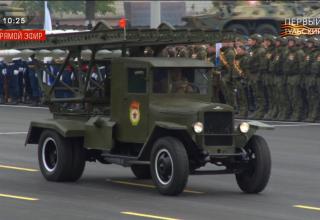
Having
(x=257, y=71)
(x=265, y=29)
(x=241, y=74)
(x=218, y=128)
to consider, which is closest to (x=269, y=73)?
(x=257, y=71)

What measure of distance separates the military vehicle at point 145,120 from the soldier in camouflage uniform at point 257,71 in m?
12.9

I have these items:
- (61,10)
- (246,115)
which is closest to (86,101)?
(246,115)

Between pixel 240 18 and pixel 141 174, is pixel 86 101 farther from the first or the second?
pixel 240 18

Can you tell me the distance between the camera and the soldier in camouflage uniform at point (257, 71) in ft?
97.2

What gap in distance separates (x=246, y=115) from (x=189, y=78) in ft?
45.9

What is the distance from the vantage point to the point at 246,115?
29875 millimetres

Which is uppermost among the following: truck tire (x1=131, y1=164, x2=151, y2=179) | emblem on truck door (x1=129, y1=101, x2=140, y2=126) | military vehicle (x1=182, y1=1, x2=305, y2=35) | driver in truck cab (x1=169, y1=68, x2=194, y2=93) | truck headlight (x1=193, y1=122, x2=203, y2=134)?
military vehicle (x1=182, y1=1, x2=305, y2=35)

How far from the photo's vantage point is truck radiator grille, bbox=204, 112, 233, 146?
15039 mm

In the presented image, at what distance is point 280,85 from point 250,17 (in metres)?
19.7

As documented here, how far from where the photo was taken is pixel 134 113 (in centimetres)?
1573

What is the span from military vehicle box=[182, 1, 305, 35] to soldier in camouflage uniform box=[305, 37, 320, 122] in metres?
19.3

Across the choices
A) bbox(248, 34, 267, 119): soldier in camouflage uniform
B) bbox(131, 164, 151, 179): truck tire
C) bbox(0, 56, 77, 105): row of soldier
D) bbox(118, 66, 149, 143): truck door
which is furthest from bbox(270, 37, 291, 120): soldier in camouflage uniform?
bbox(118, 66, 149, 143): truck door
